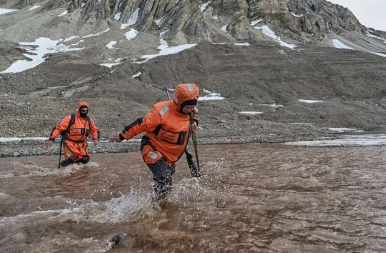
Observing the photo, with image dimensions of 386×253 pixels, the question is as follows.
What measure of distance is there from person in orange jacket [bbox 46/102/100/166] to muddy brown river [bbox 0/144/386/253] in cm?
94

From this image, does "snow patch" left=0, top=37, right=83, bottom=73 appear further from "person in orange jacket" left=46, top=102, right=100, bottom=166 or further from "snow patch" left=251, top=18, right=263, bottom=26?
"person in orange jacket" left=46, top=102, right=100, bottom=166

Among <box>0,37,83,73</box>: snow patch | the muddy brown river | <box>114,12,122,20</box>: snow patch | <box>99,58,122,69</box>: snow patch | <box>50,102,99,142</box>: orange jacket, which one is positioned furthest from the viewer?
<box>114,12,122,20</box>: snow patch

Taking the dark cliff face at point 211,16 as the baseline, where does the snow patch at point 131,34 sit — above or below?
below

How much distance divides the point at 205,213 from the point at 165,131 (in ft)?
4.99

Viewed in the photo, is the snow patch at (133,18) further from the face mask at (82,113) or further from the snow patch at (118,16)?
the face mask at (82,113)

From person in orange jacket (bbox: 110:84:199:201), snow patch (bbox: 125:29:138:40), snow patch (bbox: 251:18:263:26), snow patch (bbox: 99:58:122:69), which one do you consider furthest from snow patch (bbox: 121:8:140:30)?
person in orange jacket (bbox: 110:84:199:201)

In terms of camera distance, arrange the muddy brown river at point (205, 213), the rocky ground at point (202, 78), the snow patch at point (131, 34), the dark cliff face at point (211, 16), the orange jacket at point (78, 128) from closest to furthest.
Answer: the muddy brown river at point (205, 213), the orange jacket at point (78, 128), the rocky ground at point (202, 78), the snow patch at point (131, 34), the dark cliff face at point (211, 16)

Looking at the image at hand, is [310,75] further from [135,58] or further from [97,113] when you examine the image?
[97,113]

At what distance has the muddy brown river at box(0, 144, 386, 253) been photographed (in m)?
4.83

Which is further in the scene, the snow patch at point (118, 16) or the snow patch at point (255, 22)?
the snow patch at point (255, 22)

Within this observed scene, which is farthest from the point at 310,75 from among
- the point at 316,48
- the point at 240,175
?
the point at 240,175

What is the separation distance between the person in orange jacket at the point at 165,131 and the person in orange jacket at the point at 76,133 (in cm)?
483

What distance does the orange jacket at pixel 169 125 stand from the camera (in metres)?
6.21

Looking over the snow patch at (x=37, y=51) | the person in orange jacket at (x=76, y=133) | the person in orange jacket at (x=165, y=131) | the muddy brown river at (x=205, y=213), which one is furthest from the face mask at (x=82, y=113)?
the snow patch at (x=37, y=51)
